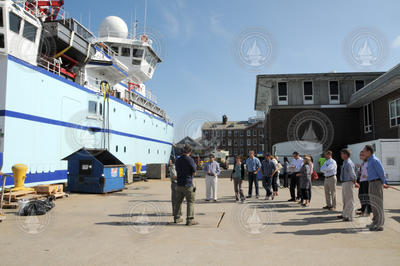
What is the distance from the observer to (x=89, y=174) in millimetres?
11797

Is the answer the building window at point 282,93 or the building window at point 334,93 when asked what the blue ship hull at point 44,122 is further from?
the building window at point 334,93

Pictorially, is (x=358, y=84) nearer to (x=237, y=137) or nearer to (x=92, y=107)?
(x=92, y=107)

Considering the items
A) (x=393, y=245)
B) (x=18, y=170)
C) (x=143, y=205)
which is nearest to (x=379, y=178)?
(x=393, y=245)

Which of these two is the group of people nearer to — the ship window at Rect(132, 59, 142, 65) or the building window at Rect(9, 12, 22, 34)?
the building window at Rect(9, 12, 22, 34)

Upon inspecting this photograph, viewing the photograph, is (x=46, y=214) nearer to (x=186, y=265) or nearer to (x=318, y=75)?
(x=186, y=265)

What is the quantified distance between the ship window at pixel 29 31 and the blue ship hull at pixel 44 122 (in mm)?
1905

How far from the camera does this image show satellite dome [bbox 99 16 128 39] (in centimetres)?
2680

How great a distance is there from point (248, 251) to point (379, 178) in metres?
3.32

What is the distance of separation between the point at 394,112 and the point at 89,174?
712 inches

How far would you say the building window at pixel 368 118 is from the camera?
2105 centimetres

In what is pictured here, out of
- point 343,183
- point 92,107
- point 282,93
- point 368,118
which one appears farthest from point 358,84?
point 92,107

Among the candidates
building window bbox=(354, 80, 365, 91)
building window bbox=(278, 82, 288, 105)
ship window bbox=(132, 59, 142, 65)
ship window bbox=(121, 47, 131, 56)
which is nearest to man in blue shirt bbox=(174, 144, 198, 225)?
building window bbox=(278, 82, 288, 105)

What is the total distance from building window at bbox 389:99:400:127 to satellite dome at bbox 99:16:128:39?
23011mm

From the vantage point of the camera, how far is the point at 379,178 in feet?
18.7
